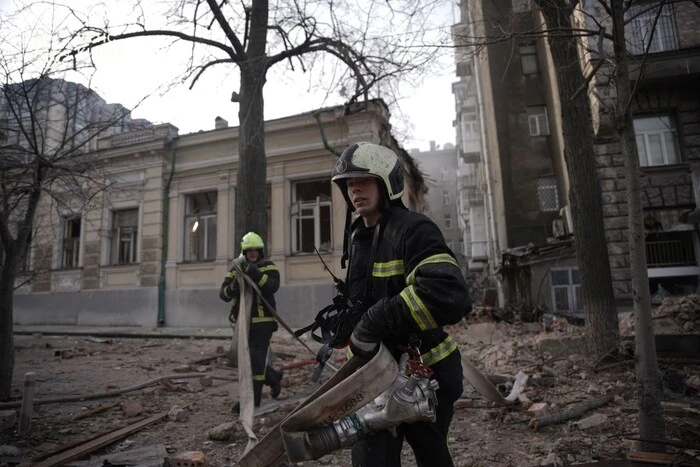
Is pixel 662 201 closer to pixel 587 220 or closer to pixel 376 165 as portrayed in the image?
pixel 587 220

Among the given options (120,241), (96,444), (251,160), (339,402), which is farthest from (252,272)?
(120,241)

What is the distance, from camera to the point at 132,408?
199 inches

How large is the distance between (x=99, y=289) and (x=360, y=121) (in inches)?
465

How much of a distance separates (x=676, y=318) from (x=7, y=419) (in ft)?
31.8

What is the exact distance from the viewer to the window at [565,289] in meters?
14.2

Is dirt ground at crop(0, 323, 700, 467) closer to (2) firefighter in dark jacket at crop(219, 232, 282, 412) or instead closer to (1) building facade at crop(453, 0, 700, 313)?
(2) firefighter in dark jacket at crop(219, 232, 282, 412)

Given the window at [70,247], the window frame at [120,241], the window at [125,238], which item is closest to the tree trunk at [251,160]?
the window frame at [120,241]

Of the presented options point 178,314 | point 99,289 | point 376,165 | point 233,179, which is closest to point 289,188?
point 233,179

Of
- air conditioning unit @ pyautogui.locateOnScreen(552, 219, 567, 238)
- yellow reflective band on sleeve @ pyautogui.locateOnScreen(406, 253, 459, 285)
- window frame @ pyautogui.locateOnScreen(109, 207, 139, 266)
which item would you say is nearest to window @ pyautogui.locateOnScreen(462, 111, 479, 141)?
air conditioning unit @ pyautogui.locateOnScreen(552, 219, 567, 238)

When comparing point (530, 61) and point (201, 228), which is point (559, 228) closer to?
point (530, 61)

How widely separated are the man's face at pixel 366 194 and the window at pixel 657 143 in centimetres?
1465

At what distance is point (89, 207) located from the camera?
6098 millimetres

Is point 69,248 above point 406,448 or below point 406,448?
above

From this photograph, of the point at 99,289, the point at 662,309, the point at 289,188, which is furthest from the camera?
the point at 99,289
